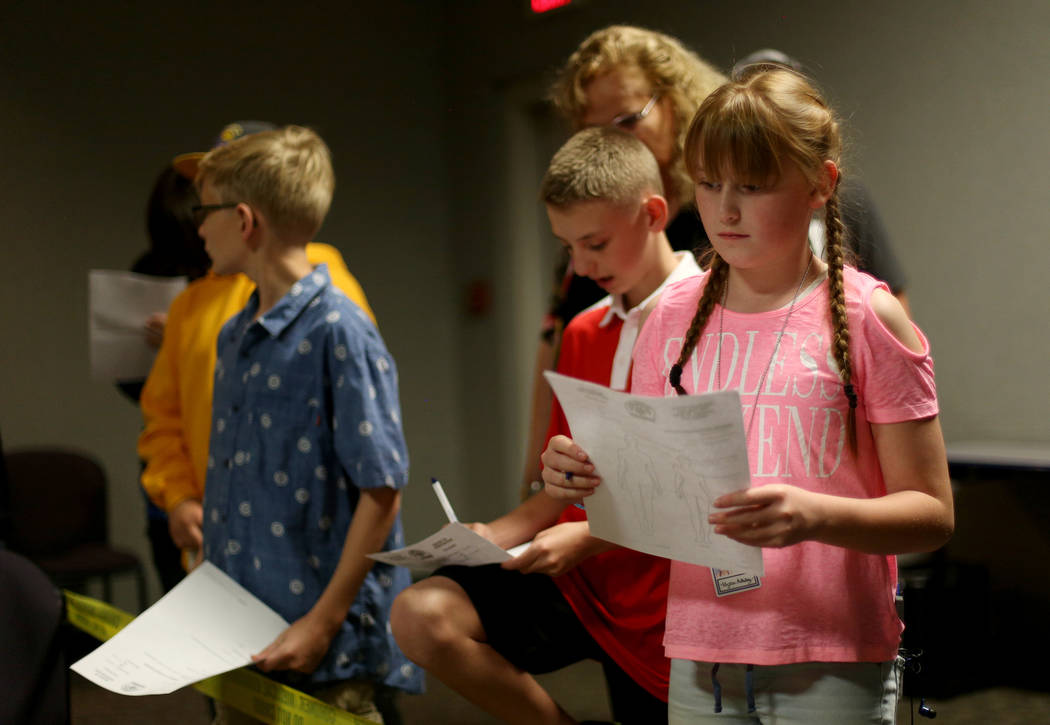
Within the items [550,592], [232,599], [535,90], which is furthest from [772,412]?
[535,90]

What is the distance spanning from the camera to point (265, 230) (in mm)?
2008

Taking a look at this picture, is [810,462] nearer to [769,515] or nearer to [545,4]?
[769,515]

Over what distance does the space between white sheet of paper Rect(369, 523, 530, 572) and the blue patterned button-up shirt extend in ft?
1.06

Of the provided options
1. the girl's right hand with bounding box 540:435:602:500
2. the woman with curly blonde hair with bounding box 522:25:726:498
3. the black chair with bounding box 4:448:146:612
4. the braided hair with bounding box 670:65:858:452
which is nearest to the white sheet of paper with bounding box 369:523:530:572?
the girl's right hand with bounding box 540:435:602:500

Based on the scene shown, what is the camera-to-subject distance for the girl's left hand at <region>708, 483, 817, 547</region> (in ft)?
3.38

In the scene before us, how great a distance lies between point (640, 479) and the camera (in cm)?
117

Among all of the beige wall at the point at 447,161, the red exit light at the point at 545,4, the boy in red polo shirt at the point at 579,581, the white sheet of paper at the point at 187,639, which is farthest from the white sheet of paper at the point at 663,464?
the red exit light at the point at 545,4

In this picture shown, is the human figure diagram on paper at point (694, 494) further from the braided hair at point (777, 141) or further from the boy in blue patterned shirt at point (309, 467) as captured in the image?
the boy in blue patterned shirt at point (309, 467)

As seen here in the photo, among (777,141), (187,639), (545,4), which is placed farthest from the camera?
(545,4)

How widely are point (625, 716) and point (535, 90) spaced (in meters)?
3.57

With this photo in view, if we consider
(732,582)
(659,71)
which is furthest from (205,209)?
(732,582)

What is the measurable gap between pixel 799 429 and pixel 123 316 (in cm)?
199

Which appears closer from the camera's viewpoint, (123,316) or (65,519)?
(123,316)

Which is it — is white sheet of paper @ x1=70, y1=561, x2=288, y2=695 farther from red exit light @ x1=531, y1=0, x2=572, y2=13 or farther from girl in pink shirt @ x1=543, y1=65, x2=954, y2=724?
red exit light @ x1=531, y1=0, x2=572, y2=13
